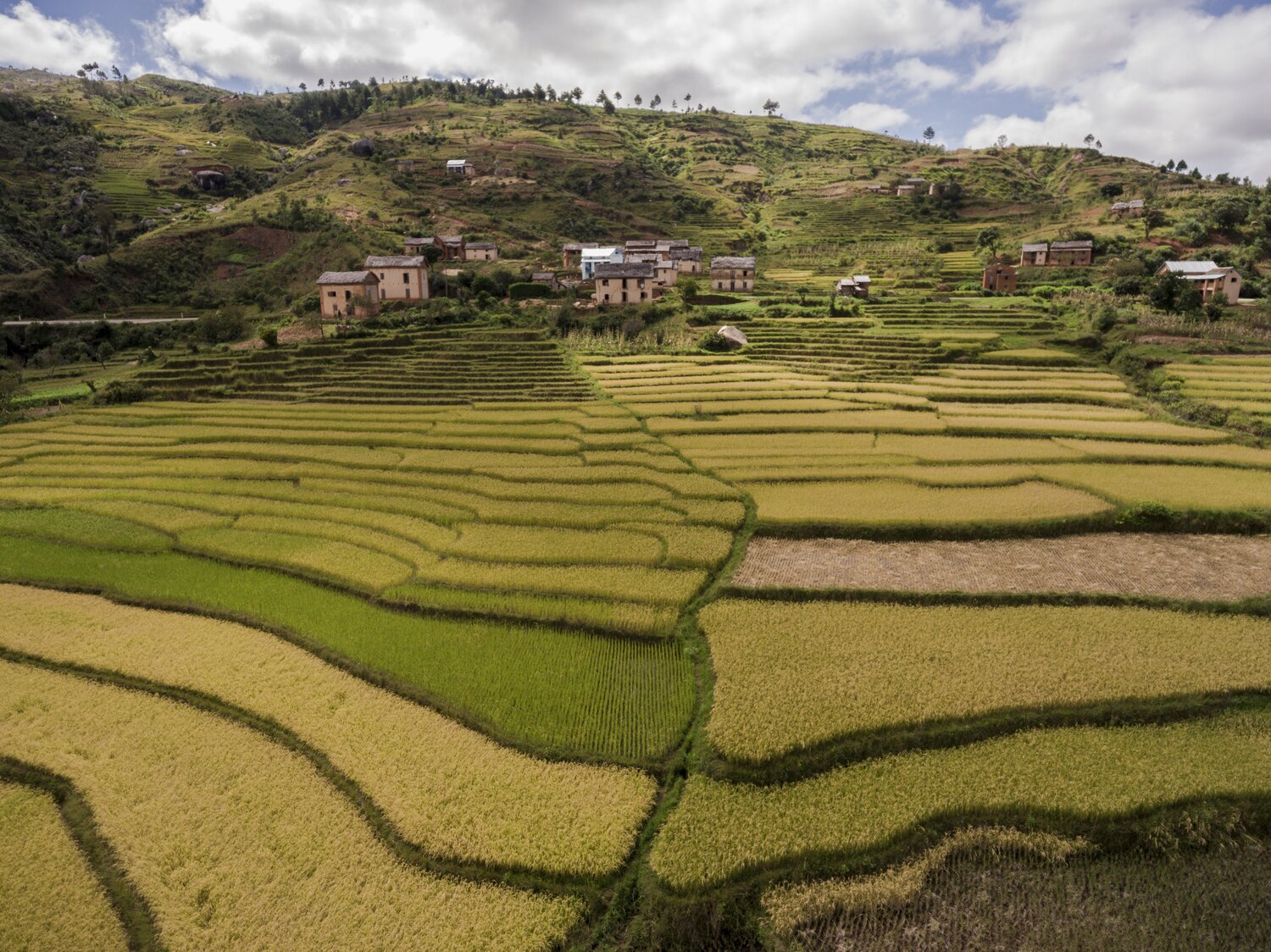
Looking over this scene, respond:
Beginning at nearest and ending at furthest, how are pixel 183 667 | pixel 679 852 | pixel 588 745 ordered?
pixel 679 852 < pixel 588 745 < pixel 183 667

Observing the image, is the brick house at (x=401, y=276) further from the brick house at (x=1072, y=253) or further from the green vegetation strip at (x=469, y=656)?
the brick house at (x=1072, y=253)

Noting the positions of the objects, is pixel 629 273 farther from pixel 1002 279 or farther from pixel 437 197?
pixel 437 197

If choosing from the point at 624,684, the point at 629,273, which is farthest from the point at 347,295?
the point at 624,684

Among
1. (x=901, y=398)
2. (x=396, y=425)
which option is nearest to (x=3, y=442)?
(x=396, y=425)

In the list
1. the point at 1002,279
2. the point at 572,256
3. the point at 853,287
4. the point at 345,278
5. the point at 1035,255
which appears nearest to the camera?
the point at 345,278

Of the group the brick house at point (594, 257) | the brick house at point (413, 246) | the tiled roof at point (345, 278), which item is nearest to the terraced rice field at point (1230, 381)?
the brick house at point (594, 257)

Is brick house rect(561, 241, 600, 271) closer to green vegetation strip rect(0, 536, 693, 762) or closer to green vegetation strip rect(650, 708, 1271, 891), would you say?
green vegetation strip rect(0, 536, 693, 762)

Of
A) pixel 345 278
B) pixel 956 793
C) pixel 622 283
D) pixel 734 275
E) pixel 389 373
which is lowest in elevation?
pixel 956 793

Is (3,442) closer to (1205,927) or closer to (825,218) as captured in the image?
(1205,927)
